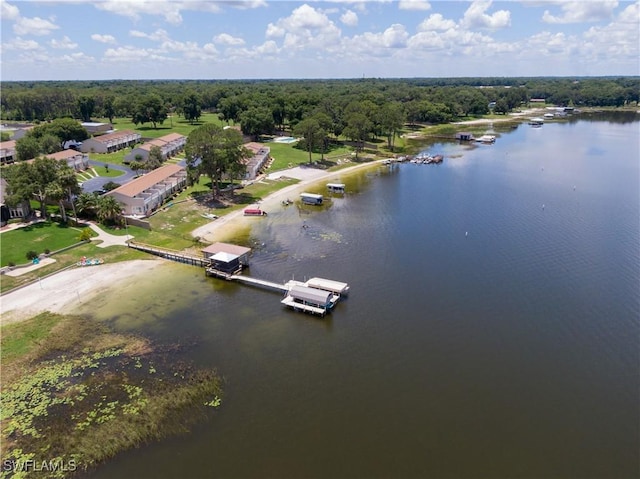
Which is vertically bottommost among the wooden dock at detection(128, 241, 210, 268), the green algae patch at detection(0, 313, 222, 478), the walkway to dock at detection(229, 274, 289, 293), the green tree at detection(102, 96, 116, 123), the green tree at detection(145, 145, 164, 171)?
the green algae patch at detection(0, 313, 222, 478)

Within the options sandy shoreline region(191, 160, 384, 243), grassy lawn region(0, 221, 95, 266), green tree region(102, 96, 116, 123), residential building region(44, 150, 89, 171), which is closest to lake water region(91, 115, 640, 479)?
sandy shoreline region(191, 160, 384, 243)

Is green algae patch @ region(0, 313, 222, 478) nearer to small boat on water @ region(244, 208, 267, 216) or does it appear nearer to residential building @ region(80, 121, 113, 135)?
small boat on water @ region(244, 208, 267, 216)

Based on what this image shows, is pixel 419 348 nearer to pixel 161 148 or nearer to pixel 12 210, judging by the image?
pixel 12 210

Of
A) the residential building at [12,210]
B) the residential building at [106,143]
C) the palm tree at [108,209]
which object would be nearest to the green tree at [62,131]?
the residential building at [106,143]

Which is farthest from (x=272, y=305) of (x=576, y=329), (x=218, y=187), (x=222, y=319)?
(x=218, y=187)

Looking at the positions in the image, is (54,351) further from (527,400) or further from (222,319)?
(527,400)

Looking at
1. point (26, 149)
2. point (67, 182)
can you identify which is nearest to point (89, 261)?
point (67, 182)

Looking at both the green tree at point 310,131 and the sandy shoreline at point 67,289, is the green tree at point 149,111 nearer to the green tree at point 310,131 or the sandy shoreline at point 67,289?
the green tree at point 310,131

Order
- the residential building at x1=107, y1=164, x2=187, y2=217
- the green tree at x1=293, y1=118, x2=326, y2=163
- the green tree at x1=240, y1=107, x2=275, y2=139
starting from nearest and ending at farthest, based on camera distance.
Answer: the residential building at x1=107, y1=164, x2=187, y2=217 → the green tree at x1=293, y1=118, x2=326, y2=163 → the green tree at x1=240, y1=107, x2=275, y2=139
